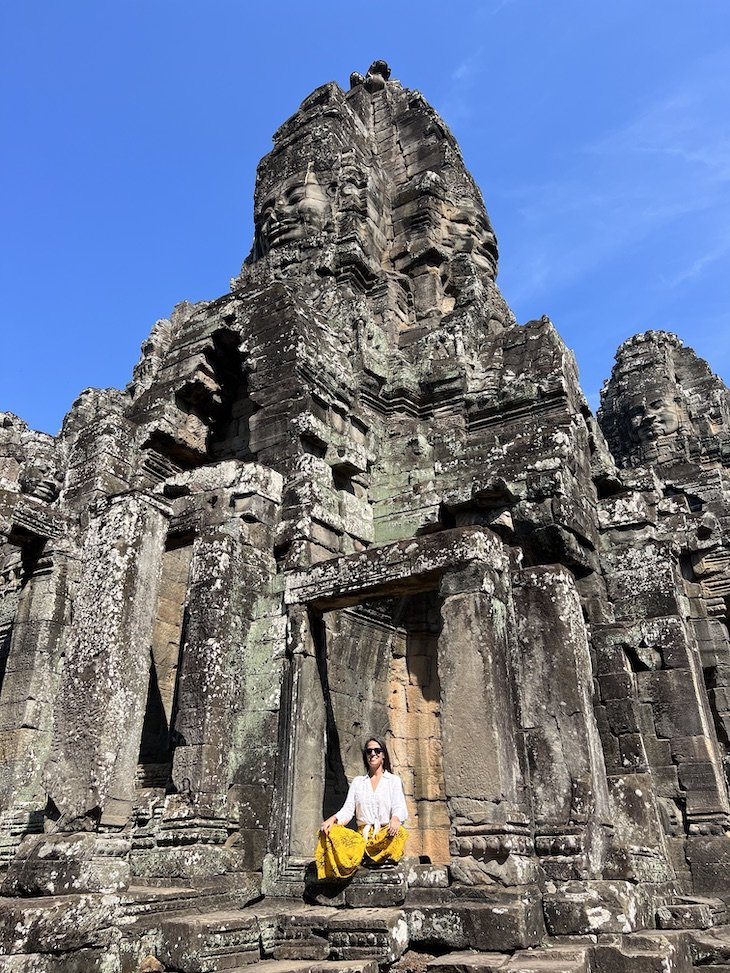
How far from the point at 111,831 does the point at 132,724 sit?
2.91 feet


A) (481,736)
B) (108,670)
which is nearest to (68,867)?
(108,670)

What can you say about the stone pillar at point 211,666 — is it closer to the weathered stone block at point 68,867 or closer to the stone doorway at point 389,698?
the stone doorway at point 389,698

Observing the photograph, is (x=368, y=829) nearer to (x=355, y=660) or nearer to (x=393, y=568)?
(x=393, y=568)

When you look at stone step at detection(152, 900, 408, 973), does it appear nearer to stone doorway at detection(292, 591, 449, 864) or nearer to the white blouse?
the white blouse

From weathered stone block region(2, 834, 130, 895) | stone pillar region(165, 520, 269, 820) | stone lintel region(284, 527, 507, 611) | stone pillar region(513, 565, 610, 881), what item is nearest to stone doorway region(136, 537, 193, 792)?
stone pillar region(165, 520, 269, 820)

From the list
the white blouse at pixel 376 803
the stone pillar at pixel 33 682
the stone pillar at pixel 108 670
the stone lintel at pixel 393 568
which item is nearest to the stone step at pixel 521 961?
the white blouse at pixel 376 803

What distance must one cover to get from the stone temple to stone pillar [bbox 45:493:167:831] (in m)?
0.03

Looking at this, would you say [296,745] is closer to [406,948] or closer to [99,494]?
[406,948]

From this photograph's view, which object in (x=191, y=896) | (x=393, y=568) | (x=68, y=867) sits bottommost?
(x=191, y=896)

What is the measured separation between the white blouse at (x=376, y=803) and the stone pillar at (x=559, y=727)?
4.26ft

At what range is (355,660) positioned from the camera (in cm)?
896

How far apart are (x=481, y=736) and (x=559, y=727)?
136cm

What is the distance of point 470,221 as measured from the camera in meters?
15.8

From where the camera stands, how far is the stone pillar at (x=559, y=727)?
257 inches
